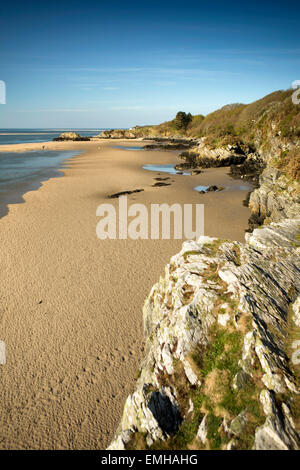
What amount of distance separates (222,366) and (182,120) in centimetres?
13832

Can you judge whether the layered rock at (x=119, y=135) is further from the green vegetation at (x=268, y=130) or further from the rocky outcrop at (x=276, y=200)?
the rocky outcrop at (x=276, y=200)

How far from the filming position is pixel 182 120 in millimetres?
126688

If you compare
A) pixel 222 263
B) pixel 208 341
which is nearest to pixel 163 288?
pixel 222 263

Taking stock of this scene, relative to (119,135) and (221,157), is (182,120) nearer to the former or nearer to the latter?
(119,135)

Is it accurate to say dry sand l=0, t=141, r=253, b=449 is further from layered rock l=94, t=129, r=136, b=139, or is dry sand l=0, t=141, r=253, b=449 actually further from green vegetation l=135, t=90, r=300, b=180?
layered rock l=94, t=129, r=136, b=139

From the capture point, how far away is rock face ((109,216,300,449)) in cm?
393

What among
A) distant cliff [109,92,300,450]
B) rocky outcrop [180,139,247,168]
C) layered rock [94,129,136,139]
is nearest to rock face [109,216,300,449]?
distant cliff [109,92,300,450]
